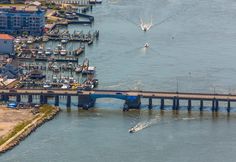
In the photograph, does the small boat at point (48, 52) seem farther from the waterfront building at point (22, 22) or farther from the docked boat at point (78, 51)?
the waterfront building at point (22, 22)

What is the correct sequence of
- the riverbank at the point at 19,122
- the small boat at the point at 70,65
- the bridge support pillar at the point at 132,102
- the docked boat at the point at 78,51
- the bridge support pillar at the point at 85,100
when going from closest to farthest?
the riverbank at the point at 19,122 → the bridge support pillar at the point at 132,102 → the bridge support pillar at the point at 85,100 → the small boat at the point at 70,65 → the docked boat at the point at 78,51

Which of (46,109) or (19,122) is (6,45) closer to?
(46,109)

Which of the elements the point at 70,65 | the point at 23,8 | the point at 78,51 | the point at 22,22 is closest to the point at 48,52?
the point at 78,51

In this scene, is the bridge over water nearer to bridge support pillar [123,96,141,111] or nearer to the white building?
bridge support pillar [123,96,141,111]

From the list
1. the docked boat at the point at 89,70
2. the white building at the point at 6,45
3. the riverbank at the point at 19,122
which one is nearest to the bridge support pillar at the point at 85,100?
the riverbank at the point at 19,122

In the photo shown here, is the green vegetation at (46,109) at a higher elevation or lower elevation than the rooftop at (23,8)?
lower

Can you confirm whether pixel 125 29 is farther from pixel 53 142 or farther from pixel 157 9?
pixel 53 142
